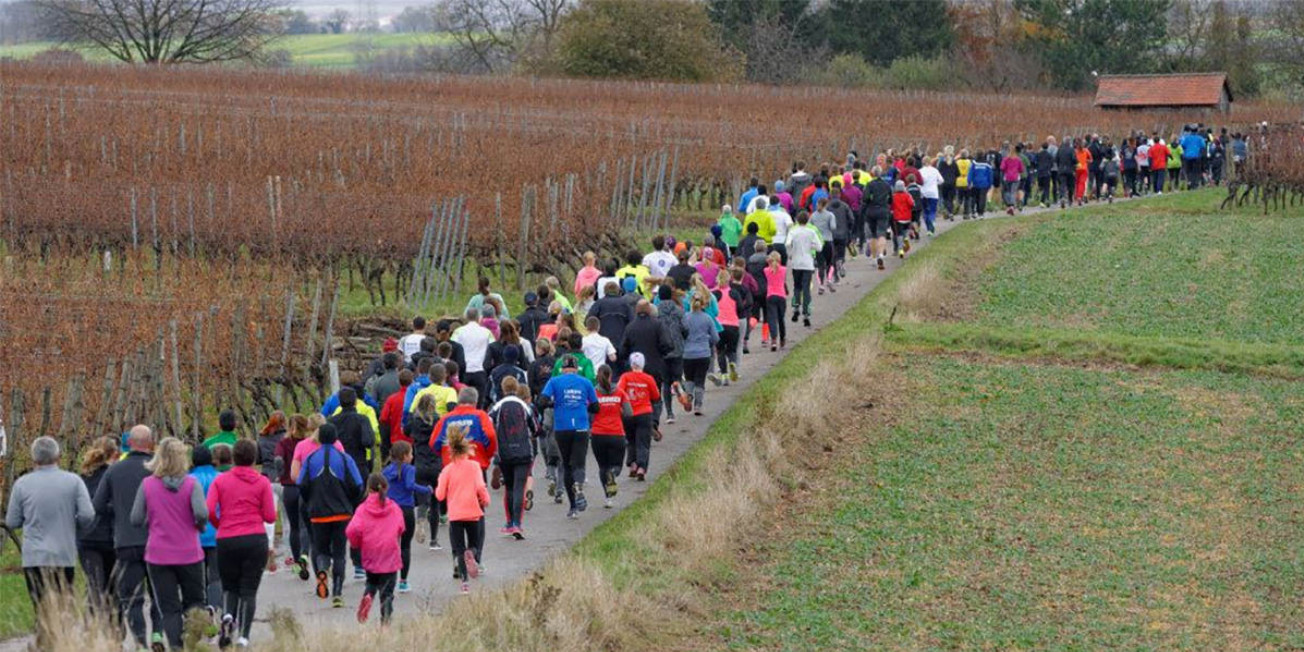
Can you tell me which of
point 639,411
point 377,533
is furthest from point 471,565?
point 639,411

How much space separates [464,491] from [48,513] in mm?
3248

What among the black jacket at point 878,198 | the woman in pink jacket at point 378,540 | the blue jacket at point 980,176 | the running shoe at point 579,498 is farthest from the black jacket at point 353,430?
the blue jacket at point 980,176

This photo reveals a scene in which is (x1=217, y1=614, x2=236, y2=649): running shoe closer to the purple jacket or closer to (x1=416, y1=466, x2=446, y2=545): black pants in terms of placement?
the purple jacket

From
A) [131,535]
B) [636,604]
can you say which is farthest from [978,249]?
[131,535]

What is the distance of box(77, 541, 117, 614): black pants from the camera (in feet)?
41.4

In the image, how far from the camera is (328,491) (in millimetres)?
13922

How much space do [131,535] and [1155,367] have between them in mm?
15894

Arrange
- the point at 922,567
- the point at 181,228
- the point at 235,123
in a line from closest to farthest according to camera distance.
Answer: the point at 922,567 < the point at 181,228 < the point at 235,123

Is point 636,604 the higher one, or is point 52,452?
point 52,452

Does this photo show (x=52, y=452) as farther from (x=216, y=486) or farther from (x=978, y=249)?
(x=978, y=249)

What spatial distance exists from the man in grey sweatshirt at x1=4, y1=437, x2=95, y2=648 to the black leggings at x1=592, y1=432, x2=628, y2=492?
18.4ft

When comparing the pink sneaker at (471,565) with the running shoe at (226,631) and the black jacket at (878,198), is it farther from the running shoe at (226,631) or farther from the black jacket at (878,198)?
the black jacket at (878,198)

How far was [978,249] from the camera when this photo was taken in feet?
107

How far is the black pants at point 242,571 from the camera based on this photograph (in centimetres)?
1264
